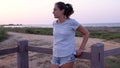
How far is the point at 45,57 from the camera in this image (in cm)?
977

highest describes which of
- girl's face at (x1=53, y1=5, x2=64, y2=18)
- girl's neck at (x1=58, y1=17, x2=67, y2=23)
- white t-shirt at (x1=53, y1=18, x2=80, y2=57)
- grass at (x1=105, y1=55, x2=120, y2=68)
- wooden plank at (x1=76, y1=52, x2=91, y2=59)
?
girl's face at (x1=53, y1=5, x2=64, y2=18)

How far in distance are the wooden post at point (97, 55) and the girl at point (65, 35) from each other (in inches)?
7.1

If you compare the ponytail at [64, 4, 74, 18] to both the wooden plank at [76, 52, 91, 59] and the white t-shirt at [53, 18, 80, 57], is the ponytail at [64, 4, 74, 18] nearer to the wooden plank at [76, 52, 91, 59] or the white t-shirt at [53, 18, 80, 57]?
the white t-shirt at [53, 18, 80, 57]

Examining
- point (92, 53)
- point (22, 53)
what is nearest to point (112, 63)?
point (22, 53)

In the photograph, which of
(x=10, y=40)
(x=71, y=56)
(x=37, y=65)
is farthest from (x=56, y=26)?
(x=10, y=40)

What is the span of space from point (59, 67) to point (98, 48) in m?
0.61

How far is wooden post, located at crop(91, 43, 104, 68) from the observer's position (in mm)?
4078

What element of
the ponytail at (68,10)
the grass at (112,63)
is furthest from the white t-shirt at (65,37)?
the grass at (112,63)

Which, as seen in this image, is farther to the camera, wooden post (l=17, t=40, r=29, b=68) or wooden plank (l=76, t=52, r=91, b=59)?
wooden post (l=17, t=40, r=29, b=68)

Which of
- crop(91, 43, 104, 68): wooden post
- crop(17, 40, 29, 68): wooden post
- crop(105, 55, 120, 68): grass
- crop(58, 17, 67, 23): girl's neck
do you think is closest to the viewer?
crop(91, 43, 104, 68): wooden post

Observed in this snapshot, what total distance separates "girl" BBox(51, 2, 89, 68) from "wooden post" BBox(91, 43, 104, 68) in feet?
0.59

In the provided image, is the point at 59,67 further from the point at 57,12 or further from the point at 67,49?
the point at 57,12

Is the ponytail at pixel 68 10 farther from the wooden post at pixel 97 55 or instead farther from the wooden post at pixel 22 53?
the wooden post at pixel 22 53

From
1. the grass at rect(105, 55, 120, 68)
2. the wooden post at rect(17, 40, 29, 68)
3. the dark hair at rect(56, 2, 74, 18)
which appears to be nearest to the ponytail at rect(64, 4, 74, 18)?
the dark hair at rect(56, 2, 74, 18)
